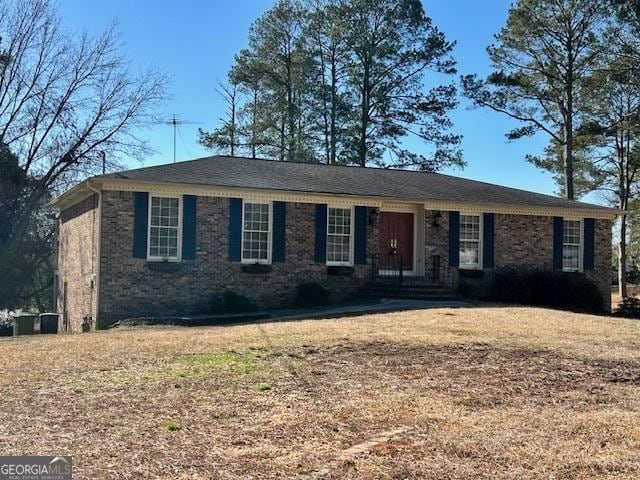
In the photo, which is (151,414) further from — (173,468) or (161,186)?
(161,186)

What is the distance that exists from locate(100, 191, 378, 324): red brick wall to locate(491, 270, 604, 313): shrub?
4105 millimetres

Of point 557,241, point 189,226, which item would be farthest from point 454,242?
point 189,226

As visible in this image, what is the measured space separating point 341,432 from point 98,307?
12.1 meters

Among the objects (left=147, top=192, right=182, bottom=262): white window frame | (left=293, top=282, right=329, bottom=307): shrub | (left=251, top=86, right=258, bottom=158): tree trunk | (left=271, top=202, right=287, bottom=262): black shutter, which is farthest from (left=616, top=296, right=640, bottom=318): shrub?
(left=251, top=86, right=258, bottom=158): tree trunk

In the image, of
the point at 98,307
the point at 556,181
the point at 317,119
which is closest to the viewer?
the point at 98,307

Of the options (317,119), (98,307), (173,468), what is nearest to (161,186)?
(98,307)

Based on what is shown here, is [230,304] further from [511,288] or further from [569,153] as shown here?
[569,153]

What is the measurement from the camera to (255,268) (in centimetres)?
1775

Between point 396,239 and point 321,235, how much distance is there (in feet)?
8.89

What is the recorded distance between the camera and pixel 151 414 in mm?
6172

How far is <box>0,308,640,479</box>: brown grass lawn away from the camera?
4.91 meters

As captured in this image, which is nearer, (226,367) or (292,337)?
(226,367)

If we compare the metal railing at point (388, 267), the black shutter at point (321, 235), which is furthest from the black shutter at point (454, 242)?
the black shutter at point (321, 235)

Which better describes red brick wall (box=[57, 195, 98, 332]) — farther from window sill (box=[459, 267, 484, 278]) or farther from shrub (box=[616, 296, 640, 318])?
shrub (box=[616, 296, 640, 318])
